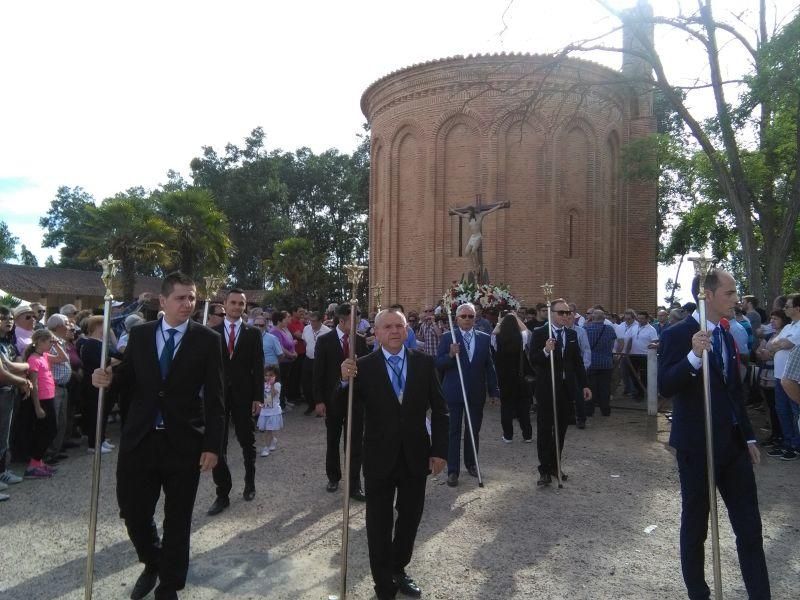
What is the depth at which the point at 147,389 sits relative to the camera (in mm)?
4133

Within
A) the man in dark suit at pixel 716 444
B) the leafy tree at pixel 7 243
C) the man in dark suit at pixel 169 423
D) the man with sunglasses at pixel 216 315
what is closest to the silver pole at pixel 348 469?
the man in dark suit at pixel 169 423

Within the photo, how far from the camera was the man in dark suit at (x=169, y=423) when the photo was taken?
4.11m

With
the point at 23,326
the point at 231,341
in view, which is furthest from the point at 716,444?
the point at 23,326

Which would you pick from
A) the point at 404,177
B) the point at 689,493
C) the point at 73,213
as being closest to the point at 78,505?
the point at 689,493

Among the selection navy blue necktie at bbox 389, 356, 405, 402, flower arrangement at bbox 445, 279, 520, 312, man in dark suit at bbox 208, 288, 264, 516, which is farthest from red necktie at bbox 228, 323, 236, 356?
flower arrangement at bbox 445, 279, 520, 312

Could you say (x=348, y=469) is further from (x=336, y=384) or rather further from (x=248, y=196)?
(x=248, y=196)

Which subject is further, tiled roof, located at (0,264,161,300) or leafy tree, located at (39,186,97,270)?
leafy tree, located at (39,186,97,270)

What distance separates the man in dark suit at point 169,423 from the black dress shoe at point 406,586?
141cm

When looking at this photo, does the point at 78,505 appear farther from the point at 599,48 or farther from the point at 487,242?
the point at 487,242

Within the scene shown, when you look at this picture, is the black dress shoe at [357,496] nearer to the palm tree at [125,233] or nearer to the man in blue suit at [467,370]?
the man in blue suit at [467,370]

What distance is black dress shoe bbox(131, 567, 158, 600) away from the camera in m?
4.30

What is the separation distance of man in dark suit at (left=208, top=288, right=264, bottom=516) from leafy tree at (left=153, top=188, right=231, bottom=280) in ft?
70.9

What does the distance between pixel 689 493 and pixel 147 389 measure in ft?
11.4

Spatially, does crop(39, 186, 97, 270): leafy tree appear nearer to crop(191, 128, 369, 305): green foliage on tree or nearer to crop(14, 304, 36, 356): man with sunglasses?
crop(191, 128, 369, 305): green foliage on tree
